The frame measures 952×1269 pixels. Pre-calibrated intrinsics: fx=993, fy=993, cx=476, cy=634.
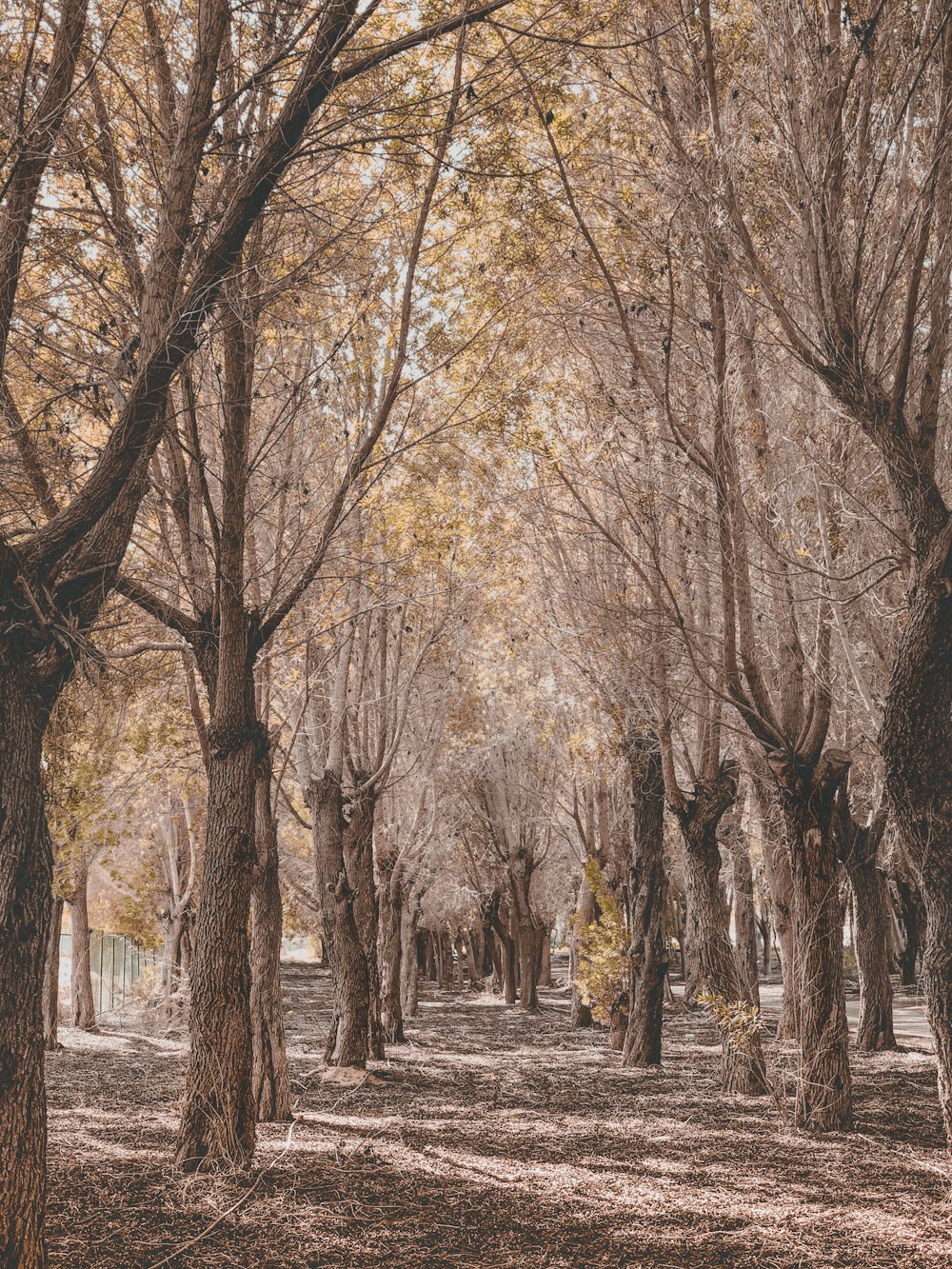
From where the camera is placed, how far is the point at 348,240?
8.10m

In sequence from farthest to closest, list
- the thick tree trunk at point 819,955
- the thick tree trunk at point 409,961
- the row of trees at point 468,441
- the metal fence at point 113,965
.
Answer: the metal fence at point 113,965 → the thick tree trunk at point 409,961 → the thick tree trunk at point 819,955 → the row of trees at point 468,441

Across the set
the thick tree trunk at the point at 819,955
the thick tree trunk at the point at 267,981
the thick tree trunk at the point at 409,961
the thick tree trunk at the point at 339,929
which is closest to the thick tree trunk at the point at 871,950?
the thick tree trunk at the point at 819,955

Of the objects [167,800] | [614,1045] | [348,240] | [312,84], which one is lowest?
[614,1045]

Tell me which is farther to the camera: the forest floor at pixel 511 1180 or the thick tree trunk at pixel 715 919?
the thick tree trunk at pixel 715 919

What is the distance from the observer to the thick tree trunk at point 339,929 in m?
12.6

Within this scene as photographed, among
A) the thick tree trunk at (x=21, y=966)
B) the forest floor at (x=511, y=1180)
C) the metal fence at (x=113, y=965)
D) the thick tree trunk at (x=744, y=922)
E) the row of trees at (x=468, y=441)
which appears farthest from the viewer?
the metal fence at (x=113, y=965)

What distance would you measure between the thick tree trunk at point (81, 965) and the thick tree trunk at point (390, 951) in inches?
226

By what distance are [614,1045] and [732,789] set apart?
23.1ft

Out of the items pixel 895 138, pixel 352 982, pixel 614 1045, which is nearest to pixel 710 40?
pixel 895 138

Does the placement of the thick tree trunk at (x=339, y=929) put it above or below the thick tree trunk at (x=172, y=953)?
above

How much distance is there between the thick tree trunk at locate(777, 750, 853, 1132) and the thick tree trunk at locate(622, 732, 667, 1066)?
4.57 m

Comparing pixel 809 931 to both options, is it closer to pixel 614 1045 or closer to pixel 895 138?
pixel 895 138

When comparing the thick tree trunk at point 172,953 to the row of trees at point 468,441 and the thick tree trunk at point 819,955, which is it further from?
the thick tree trunk at point 819,955

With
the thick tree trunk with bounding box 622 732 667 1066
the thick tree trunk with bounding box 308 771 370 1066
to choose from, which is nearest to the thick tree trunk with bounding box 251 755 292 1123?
the thick tree trunk with bounding box 308 771 370 1066
